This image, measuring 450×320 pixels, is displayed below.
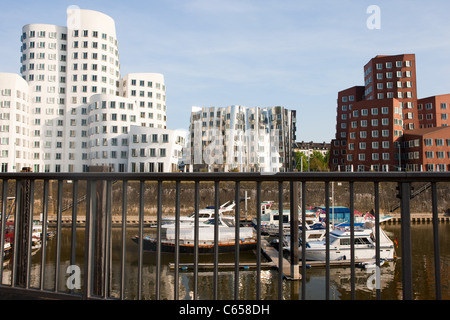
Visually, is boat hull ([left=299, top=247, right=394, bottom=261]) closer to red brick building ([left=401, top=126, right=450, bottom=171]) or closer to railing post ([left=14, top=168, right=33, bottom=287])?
railing post ([left=14, top=168, right=33, bottom=287])

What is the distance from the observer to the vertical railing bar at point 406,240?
8.82 feet

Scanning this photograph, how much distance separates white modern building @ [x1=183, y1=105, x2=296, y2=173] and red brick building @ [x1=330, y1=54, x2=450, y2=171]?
14.2 m

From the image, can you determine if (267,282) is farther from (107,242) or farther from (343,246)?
(107,242)

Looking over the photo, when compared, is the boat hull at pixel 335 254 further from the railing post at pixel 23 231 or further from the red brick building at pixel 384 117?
the red brick building at pixel 384 117

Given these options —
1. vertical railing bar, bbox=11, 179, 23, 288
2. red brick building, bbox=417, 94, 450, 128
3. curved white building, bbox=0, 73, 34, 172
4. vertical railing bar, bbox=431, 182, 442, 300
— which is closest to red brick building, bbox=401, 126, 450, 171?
red brick building, bbox=417, 94, 450, 128

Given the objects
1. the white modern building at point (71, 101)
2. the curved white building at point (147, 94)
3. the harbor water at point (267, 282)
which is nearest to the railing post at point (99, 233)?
the harbor water at point (267, 282)

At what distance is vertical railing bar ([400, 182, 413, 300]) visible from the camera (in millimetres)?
2688

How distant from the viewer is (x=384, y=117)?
57.3 m

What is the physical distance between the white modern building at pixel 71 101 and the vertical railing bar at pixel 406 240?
57845mm

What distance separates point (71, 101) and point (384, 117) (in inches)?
2098

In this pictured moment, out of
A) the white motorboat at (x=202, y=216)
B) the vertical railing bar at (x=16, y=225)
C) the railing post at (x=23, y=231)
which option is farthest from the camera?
the white motorboat at (x=202, y=216)

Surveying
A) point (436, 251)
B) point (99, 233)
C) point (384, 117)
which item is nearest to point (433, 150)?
point (384, 117)
